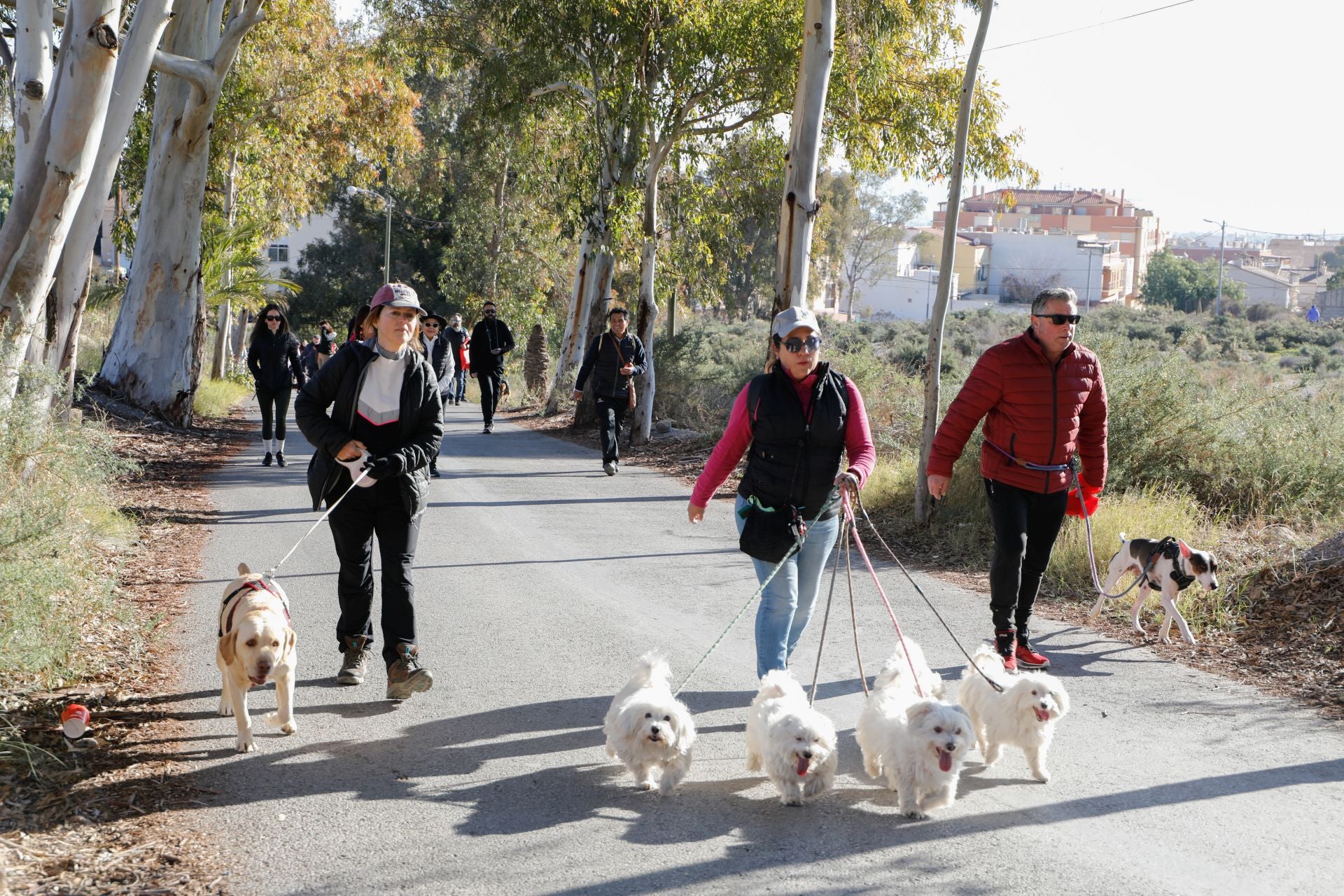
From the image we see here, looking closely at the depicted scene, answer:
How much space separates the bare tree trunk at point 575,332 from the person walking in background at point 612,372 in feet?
31.5

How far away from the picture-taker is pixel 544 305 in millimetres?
43500

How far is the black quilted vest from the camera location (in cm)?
546

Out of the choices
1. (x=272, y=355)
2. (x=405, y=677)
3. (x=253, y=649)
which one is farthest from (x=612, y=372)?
(x=253, y=649)

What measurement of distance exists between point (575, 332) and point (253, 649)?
68.7ft

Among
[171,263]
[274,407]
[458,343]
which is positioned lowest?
[274,407]

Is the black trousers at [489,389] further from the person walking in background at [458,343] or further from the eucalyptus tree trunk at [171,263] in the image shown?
the eucalyptus tree trunk at [171,263]

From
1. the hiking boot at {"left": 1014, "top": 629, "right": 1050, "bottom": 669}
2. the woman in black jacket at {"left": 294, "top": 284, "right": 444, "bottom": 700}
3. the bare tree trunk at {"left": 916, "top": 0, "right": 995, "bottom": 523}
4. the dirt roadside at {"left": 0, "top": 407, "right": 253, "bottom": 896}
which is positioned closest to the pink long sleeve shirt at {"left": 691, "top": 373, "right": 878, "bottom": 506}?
the woman in black jacket at {"left": 294, "top": 284, "right": 444, "bottom": 700}

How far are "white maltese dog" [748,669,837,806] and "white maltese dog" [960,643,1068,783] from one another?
788 millimetres

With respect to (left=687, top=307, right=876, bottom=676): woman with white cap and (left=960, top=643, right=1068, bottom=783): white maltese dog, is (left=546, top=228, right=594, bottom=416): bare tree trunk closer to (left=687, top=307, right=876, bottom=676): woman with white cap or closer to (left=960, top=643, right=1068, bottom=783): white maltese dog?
(left=687, top=307, right=876, bottom=676): woman with white cap

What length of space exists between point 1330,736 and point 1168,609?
1744mm

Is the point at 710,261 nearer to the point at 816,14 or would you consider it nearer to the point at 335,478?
the point at 816,14

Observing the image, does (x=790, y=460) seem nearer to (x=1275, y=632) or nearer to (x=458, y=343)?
(x=1275, y=632)

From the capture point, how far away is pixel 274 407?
15844 mm

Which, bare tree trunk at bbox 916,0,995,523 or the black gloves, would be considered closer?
the black gloves
